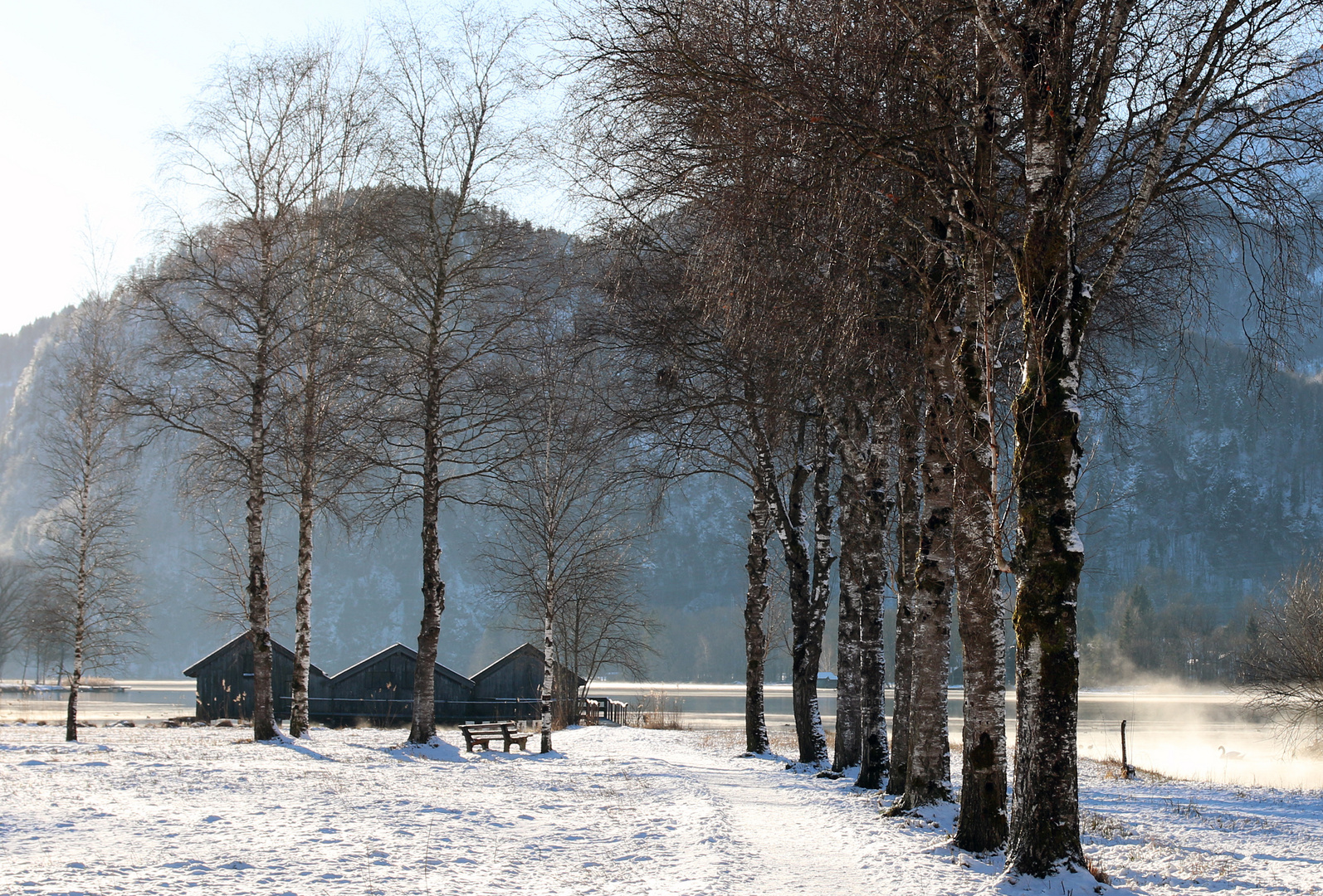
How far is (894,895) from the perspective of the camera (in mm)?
6328

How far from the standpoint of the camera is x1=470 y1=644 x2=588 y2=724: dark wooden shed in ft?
124

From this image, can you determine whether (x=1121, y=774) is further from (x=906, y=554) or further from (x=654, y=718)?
(x=654, y=718)

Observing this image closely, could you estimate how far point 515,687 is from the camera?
133 ft

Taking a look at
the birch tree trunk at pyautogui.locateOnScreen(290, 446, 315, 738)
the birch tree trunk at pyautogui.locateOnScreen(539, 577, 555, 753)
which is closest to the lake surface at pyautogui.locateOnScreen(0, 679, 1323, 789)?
the birch tree trunk at pyautogui.locateOnScreen(290, 446, 315, 738)

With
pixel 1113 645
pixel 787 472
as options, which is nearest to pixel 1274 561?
pixel 1113 645

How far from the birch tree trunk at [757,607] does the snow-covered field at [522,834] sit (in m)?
3.94

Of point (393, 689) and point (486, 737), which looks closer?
point (486, 737)

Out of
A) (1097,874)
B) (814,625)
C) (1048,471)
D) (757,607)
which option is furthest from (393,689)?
(1048,471)

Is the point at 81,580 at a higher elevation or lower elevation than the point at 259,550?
lower

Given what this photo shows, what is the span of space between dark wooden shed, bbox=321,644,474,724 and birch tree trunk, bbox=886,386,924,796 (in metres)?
27.2

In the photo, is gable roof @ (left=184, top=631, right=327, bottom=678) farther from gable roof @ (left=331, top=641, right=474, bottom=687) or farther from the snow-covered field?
the snow-covered field

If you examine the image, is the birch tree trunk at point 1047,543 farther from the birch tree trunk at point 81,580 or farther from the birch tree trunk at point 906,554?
the birch tree trunk at point 81,580

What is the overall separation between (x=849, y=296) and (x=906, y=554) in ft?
16.1

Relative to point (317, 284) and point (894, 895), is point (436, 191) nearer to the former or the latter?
point (317, 284)
